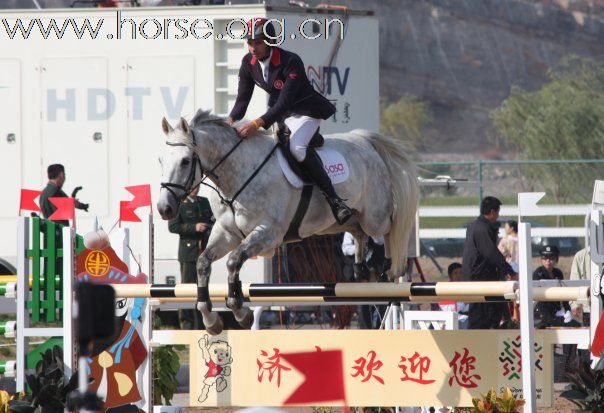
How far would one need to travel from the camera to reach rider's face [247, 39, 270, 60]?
6.86 metres

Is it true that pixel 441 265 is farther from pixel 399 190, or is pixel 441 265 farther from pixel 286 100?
pixel 286 100

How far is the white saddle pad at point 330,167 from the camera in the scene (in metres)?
6.95

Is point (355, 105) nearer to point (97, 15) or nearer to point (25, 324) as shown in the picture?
point (97, 15)

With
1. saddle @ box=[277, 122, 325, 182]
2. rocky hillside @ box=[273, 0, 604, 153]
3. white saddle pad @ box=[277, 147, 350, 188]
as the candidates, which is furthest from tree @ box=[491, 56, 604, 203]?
saddle @ box=[277, 122, 325, 182]

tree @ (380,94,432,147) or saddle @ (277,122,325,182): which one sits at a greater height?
tree @ (380,94,432,147)

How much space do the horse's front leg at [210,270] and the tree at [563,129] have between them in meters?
15.2

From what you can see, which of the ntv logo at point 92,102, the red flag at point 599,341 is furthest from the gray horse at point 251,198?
the ntv logo at point 92,102

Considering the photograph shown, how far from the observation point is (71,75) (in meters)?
12.4

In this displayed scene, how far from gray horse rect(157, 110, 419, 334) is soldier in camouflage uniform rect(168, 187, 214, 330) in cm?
348

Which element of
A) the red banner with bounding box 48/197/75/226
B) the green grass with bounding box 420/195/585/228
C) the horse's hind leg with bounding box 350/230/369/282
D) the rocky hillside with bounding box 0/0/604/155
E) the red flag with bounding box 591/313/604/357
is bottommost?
the red flag with bounding box 591/313/604/357

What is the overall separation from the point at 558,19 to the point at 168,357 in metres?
46.2

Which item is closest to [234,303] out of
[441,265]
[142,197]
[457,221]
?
[142,197]

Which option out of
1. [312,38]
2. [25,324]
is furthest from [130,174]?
[25,324]

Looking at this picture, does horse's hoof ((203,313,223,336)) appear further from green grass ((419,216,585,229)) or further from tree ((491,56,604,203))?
green grass ((419,216,585,229))
